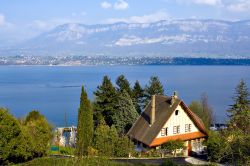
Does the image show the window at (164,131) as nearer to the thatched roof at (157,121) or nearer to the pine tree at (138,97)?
the thatched roof at (157,121)

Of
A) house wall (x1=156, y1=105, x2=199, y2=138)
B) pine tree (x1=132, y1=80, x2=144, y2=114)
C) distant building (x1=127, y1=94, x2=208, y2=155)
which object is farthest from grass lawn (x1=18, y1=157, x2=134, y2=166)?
pine tree (x1=132, y1=80, x2=144, y2=114)

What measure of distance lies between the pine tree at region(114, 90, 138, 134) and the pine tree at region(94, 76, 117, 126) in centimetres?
57

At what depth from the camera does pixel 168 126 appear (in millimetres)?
31688

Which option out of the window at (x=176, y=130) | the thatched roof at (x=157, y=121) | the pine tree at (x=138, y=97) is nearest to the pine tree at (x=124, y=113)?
the pine tree at (x=138, y=97)

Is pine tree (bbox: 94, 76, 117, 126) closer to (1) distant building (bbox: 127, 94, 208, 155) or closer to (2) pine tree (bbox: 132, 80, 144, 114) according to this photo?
(2) pine tree (bbox: 132, 80, 144, 114)

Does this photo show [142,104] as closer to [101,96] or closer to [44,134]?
[101,96]

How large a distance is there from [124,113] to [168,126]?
7116 mm

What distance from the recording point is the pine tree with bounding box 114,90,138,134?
3744 cm

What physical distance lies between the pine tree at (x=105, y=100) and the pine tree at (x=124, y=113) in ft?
1.87

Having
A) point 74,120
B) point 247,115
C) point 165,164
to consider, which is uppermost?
point 247,115

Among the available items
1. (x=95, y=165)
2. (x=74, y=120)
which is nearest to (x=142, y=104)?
(x=95, y=165)

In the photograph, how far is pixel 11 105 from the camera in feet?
301

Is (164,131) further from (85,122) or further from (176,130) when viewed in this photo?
(85,122)

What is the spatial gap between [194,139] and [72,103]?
6258 cm
